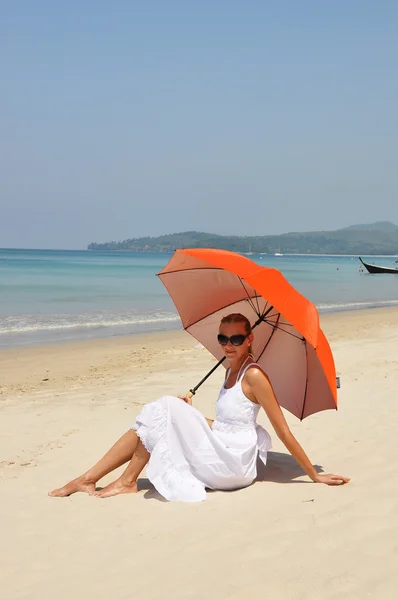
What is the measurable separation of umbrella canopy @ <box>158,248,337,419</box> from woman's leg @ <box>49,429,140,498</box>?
1.20 metres

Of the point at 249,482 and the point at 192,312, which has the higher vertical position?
the point at 192,312

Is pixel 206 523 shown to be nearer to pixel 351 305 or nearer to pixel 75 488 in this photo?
pixel 75 488

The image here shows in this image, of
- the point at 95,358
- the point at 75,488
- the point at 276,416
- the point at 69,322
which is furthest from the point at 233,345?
the point at 69,322

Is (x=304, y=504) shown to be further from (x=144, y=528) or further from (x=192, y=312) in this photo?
(x=192, y=312)

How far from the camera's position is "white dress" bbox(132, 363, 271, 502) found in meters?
4.33

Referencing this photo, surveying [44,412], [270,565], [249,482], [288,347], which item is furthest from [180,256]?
[44,412]

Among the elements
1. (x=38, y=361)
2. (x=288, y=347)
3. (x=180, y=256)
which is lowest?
(x=38, y=361)

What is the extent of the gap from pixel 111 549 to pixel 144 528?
32 centimetres

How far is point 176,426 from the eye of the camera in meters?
4.36

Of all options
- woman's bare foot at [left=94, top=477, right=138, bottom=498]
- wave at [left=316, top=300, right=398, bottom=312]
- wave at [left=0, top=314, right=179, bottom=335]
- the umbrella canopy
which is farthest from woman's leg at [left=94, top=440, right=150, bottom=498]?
wave at [left=316, top=300, right=398, bottom=312]

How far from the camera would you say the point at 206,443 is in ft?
14.3

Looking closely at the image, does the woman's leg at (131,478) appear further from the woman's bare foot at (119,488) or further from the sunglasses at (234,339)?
the sunglasses at (234,339)

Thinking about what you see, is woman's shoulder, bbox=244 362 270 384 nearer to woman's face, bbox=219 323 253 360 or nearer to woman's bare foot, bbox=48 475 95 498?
woman's face, bbox=219 323 253 360

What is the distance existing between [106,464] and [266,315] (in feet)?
5.29
